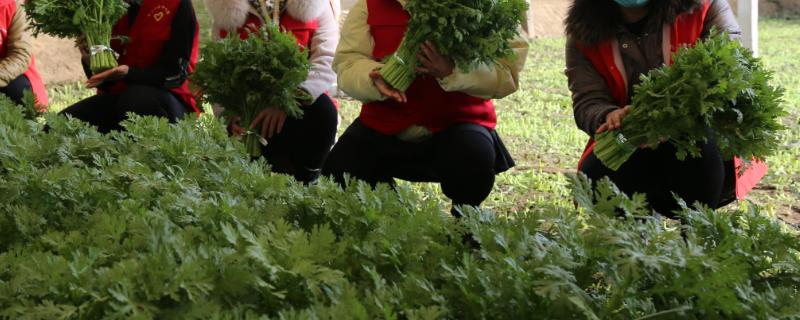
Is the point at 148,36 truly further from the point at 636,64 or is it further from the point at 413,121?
the point at 636,64

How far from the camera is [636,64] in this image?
3.90m

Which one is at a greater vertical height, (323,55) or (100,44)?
(100,44)

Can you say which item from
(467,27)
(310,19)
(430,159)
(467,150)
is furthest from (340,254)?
(310,19)

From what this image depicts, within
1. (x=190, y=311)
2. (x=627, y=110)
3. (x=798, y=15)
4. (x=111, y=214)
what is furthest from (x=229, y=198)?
(x=798, y=15)

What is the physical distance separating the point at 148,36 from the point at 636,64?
2.43 m

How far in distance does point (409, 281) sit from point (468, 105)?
2.39 meters

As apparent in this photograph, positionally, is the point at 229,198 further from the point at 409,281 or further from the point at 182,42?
the point at 182,42

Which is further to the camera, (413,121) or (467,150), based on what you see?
(413,121)

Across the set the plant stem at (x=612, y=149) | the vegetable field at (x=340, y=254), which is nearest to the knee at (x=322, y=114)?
the plant stem at (x=612, y=149)

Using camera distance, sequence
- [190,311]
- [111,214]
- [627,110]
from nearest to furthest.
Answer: [190,311]
[111,214]
[627,110]

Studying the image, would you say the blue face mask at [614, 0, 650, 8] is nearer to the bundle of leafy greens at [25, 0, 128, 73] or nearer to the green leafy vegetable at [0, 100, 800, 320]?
the green leafy vegetable at [0, 100, 800, 320]

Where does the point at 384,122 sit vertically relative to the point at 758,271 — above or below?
below

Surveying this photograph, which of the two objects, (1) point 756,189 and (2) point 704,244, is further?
(1) point 756,189

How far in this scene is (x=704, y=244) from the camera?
190 centimetres
